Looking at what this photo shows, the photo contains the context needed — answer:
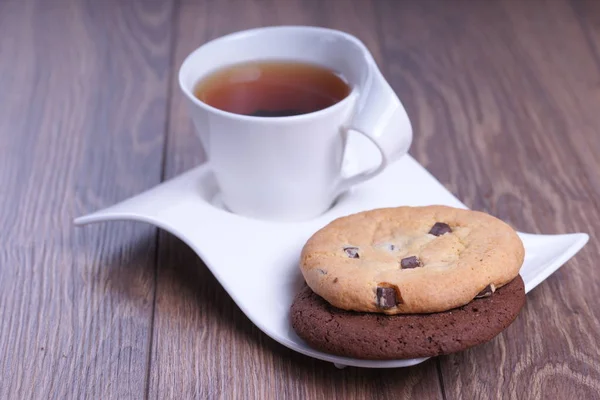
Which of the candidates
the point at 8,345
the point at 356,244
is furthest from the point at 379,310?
the point at 8,345

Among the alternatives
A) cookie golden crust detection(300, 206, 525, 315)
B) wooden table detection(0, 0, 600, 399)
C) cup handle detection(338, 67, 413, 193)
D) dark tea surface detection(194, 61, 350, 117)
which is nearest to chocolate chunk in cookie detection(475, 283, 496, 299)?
cookie golden crust detection(300, 206, 525, 315)

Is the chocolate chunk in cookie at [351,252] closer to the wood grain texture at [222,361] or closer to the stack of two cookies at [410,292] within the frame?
the stack of two cookies at [410,292]

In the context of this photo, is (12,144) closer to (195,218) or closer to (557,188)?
(195,218)

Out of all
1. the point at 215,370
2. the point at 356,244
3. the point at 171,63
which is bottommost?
the point at 171,63

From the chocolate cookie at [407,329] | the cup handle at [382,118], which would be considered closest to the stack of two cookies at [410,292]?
the chocolate cookie at [407,329]

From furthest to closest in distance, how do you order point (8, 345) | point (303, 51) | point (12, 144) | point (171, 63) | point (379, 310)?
point (171, 63) → point (12, 144) → point (303, 51) → point (8, 345) → point (379, 310)

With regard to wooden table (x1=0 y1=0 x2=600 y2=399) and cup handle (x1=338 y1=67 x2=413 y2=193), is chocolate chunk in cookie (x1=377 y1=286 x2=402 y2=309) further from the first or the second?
cup handle (x1=338 y1=67 x2=413 y2=193)

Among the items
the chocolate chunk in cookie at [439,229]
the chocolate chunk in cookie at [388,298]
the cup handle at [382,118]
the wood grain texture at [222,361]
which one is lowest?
the wood grain texture at [222,361]
